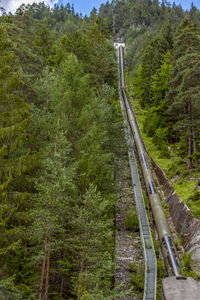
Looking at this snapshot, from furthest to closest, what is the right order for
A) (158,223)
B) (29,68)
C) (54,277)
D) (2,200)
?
(29,68) < (158,223) < (54,277) < (2,200)

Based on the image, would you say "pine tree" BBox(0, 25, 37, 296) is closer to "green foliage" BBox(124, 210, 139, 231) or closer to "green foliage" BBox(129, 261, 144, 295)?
"green foliage" BBox(129, 261, 144, 295)

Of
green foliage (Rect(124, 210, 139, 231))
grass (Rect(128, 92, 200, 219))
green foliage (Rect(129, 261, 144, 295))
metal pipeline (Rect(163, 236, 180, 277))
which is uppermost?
grass (Rect(128, 92, 200, 219))

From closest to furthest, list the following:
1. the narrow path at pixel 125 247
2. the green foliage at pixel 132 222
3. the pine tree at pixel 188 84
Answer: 1. the narrow path at pixel 125 247
2. the green foliage at pixel 132 222
3. the pine tree at pixel 188 84

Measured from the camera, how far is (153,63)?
161 ft

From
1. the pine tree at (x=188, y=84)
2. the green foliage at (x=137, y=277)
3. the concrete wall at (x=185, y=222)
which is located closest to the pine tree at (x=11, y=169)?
the green foliage at (x=137, y=277)

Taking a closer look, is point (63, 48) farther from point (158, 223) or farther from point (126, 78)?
A: point (126, 78)

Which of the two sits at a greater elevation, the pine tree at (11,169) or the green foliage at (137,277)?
the pine tree at (11,169)

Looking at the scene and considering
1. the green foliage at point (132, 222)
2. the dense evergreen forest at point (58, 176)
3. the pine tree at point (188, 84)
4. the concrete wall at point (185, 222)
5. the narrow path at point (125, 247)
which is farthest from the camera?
the pine tree at point (188, 84)

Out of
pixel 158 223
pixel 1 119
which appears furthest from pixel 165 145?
pixel 1 119

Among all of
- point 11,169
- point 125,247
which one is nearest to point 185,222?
point 125,247

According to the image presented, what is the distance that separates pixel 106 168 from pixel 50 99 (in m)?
7.15

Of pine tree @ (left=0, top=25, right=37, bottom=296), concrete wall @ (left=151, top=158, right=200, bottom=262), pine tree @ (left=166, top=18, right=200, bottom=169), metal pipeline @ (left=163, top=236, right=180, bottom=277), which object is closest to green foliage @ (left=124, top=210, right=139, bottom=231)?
concrete wall @ (left=151, top=158, right=200, bottom=262)

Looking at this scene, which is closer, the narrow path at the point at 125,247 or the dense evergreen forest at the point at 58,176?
the dense evergreen forest at the point at 58,176

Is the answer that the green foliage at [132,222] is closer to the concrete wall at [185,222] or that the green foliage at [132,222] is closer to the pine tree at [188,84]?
the concrete wall at [185,222]
